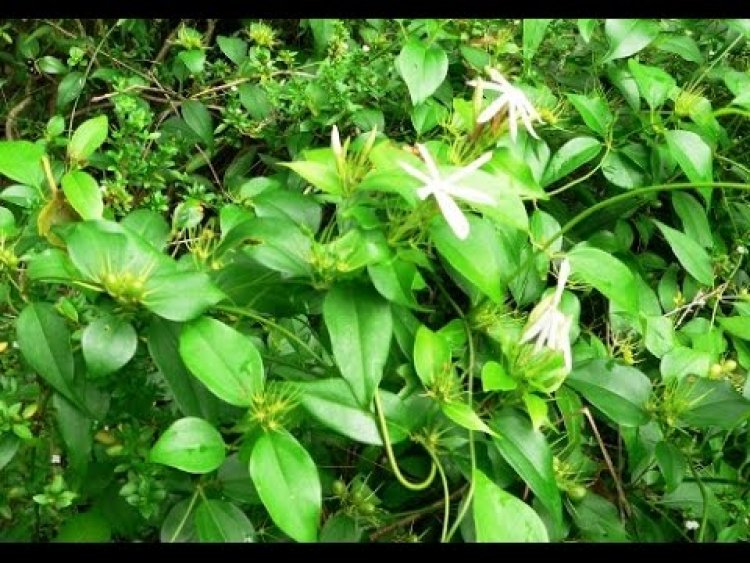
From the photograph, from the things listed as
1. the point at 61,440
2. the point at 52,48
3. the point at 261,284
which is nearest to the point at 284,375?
the point at 261,284

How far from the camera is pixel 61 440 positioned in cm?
78

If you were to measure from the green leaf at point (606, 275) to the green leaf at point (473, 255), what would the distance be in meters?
0.14

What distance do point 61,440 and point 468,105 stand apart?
0.54 meters

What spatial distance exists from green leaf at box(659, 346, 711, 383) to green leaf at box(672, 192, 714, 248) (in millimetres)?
273

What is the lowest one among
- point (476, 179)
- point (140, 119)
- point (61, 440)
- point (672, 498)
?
point (672, 498)

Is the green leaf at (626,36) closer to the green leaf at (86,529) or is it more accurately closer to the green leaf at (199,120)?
the green leaf at (199,120)

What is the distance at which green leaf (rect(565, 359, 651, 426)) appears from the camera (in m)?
0.80

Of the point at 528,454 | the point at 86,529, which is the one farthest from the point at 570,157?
the point at 86,529

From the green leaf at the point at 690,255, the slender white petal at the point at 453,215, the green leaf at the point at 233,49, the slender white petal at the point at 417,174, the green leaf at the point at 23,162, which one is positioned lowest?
the green leaf at the point at 690,255

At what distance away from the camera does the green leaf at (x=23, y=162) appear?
2.74 ft

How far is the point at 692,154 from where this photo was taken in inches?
39.3

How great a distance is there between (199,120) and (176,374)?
2.26 feet

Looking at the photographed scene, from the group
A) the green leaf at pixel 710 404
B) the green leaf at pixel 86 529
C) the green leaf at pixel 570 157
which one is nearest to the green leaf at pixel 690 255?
the green leaf at pixel 570 157

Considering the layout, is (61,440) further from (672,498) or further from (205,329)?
(672,498)
